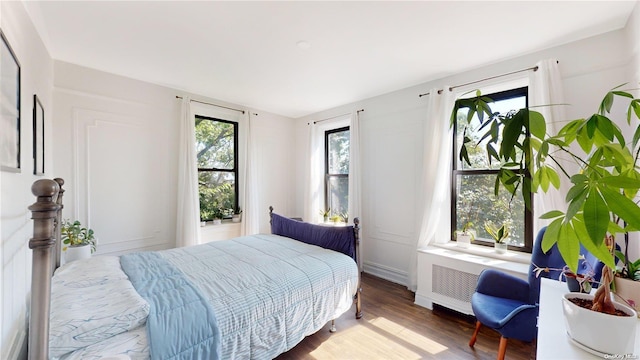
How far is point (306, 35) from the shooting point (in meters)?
2.12

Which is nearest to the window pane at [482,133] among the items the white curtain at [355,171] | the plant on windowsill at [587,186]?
the white curtain at [355,171]

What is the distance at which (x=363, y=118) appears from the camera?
12.3 ft

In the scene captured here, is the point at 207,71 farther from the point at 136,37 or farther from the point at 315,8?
the point at 315,8

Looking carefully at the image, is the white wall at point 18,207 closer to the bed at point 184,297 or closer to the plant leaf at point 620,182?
the bed at point 184,297

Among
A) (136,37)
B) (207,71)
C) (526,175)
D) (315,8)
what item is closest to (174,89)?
(207,71)

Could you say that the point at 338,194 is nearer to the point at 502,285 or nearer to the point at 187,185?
the point at 187,185

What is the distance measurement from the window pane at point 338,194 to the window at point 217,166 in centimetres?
162

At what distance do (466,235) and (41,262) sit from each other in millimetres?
3227

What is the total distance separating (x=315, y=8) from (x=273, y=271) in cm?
202

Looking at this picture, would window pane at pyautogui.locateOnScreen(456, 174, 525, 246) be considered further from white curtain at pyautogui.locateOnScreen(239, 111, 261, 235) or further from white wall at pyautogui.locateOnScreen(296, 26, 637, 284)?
white curtain at pyautogui.locateOnScreen(239, 111, 261, 235)

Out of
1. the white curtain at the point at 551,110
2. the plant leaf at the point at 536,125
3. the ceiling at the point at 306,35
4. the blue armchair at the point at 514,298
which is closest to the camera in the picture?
the plant leaf at the point at 536,125

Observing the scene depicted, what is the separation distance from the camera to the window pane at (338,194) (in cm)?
415

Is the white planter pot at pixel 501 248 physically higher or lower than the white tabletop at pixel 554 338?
lower

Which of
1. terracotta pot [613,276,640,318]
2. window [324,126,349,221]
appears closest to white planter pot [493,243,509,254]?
terracotta pot [613,276,640,318]
